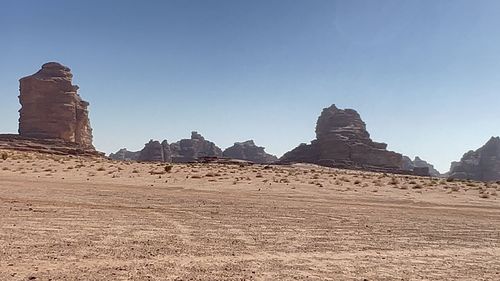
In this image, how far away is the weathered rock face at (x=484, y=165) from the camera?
138500mm

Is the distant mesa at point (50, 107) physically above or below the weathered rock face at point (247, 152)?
above

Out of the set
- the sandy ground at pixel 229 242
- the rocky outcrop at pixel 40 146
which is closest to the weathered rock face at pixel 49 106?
the rocky outcrop at pixel 40 146

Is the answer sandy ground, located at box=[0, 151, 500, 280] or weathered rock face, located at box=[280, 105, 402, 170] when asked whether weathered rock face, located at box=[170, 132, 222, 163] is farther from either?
sandy ground, located at box=[0, 151, 500, 280]

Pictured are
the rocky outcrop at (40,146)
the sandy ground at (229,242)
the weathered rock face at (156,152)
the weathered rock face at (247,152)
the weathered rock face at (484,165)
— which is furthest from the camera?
the weathered rock face at (247,152)

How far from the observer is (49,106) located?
108m

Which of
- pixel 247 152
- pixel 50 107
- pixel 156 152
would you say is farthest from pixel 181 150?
pixel 50 107

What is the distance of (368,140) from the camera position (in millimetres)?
126750

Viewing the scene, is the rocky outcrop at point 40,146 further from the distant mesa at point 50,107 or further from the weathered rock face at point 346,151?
the weathered rock face at point 346,151

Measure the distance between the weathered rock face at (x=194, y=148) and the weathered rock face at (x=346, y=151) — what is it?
1864 inches

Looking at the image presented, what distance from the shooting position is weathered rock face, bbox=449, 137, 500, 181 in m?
138

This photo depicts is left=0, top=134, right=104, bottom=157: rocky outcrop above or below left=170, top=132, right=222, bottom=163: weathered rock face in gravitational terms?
below

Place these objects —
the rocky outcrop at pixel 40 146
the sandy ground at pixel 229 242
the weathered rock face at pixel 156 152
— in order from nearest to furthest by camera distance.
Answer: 1. the sandy ground at pixel 229 242
2. the rocky outcrop at pixel 40 146
3. the weathered rock face at pixel 156 152

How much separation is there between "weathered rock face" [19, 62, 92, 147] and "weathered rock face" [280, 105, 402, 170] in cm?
6009

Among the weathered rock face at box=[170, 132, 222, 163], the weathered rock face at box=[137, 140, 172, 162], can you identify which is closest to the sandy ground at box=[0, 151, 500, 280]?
the weathered rock face at box=[137, 140, 172, 162]
